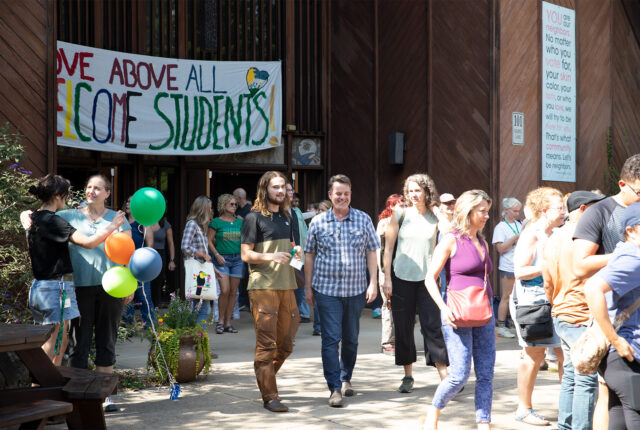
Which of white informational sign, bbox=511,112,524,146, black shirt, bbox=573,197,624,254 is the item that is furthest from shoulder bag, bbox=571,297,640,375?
white informational sign, bbox=511,112,524,146

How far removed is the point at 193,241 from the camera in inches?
375

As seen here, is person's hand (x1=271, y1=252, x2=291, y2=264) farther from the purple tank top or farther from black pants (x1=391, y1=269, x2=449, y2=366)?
the purple tank top

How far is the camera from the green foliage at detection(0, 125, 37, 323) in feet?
22.2

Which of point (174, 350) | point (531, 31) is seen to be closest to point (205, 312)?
point (174, 350)

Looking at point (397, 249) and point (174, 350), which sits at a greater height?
point (397, 249)

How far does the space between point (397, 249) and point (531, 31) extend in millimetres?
7032

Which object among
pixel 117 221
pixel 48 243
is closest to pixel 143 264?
pixel 117 221

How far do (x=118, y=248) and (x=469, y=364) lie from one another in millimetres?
2711

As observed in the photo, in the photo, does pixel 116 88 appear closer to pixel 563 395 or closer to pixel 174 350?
pixel 174 350

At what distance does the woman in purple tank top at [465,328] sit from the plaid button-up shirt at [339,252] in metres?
1.26

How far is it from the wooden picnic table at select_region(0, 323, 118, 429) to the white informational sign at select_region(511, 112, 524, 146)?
869 cm

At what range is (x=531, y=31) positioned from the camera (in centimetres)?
1267

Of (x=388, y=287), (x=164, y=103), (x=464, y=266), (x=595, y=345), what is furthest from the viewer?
(x=164, y=103)

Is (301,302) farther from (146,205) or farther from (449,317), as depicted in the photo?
(449,317)
